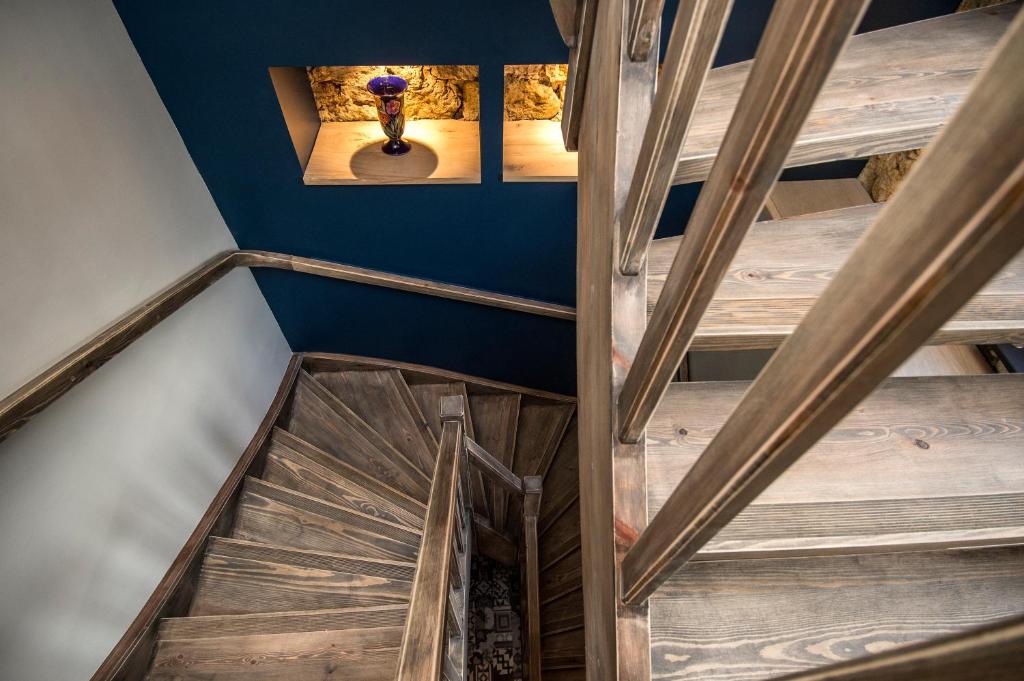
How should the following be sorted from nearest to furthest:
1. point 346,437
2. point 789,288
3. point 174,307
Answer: point 789,288 < point 174,307 < point 346,437

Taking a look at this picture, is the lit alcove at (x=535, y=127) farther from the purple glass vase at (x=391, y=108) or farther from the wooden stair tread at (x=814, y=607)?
the wooden stair tread at (x=814, y=607)

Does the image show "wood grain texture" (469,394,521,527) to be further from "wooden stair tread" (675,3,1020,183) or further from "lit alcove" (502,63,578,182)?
"wooden stair tread" (675,3,1020,183)

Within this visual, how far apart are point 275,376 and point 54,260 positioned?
160 centimetres

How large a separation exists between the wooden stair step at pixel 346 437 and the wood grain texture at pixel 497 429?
1.62 feet

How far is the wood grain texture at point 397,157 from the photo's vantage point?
2.59 meters

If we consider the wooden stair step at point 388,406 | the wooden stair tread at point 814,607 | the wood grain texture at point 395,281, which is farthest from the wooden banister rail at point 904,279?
the wooden stair step at point 388,406

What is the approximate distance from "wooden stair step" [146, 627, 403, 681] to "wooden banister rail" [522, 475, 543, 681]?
37.8 inches

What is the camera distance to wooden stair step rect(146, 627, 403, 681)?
6.45ft

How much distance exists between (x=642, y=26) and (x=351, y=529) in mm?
2368

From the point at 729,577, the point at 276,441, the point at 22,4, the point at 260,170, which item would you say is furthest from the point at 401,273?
the point at 729,577

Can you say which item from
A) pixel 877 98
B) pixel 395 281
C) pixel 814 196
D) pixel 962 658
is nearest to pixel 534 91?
pixel 395 281

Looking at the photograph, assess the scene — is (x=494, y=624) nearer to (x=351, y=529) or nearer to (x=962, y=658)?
(x=351, y=529)

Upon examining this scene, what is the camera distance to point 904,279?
1.10 ft

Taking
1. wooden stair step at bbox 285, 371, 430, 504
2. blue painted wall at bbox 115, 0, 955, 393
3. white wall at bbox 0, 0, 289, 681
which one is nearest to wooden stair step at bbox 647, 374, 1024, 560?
blue painted wall at bbox 115, 0, 955, 393
